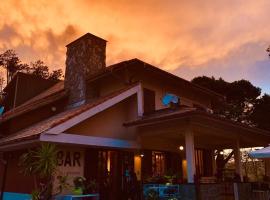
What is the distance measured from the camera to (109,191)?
12.9m

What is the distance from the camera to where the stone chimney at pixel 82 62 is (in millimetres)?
16031

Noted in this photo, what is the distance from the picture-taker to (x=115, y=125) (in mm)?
13023

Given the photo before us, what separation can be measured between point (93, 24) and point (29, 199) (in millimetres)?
10108

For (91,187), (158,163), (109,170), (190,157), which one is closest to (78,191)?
(91,187)

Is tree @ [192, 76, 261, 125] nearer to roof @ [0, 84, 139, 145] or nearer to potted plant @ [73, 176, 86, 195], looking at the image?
roof @ [0, 84, 139, 145]

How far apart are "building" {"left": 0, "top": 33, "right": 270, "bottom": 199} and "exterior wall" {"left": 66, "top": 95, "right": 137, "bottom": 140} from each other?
0.13 ft

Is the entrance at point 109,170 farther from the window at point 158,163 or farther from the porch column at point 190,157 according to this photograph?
the porch column at point 190,157

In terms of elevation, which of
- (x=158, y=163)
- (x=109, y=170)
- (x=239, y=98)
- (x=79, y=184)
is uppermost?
(x=239, y=98)

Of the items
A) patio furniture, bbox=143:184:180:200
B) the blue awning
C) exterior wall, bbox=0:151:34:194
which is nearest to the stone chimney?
exterior wall, bbox=0:151:34:194

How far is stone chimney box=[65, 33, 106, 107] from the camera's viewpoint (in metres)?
16.0

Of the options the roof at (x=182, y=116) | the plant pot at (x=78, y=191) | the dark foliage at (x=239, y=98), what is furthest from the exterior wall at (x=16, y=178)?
the dark foliage at (x=239, y=98)

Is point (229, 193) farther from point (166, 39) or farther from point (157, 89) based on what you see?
point (166, 39)

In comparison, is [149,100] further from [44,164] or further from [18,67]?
[18,67]

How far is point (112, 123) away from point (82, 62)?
16.8 ft
